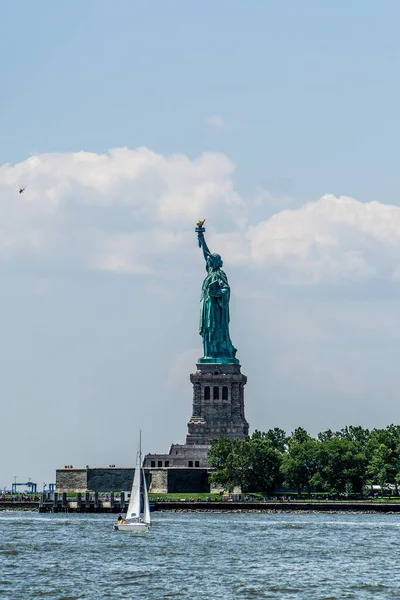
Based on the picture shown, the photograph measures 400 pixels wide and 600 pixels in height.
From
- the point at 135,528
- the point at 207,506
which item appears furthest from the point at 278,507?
the point at 135,528

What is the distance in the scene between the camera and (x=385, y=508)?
519 feet

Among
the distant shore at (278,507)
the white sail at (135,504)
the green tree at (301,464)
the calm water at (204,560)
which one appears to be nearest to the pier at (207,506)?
the distant shore at (278,507)

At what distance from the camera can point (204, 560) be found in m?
93.4

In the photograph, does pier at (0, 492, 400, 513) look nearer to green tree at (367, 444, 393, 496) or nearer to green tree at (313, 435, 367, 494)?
green tree at (367, 444, 393, 496)

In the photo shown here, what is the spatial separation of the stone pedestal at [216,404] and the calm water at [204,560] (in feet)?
175

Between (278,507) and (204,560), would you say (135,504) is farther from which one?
(278,507)

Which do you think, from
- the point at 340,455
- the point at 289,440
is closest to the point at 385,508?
the point at 340,455

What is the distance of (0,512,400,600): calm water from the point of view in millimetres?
75938

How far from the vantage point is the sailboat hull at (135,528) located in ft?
404

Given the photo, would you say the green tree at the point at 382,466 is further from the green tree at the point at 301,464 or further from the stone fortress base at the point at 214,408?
the stone fortress base at the point at 214,408

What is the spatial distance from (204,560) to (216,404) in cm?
10380

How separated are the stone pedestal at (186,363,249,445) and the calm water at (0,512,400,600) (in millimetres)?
53440

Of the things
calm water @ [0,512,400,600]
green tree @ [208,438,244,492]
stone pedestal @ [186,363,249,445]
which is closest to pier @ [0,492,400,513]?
green tree @ [208,438,244,492]

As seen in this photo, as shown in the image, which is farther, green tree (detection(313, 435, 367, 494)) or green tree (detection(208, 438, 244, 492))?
green tree (detection(208, 438, 244, 492))
